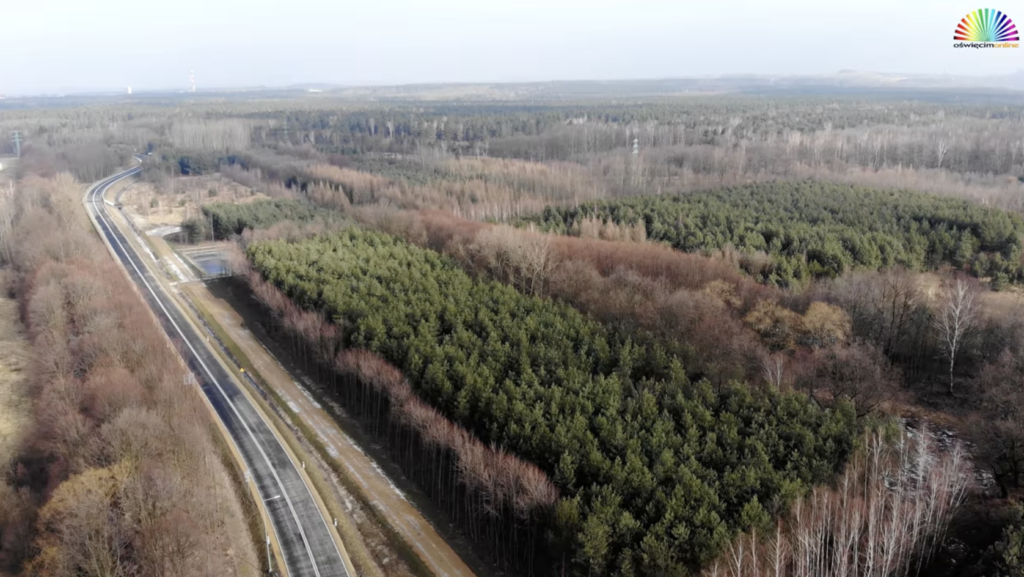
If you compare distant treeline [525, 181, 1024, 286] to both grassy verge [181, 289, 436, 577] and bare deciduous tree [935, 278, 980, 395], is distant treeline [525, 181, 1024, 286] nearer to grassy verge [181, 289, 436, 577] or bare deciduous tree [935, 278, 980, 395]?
bare deciduous tree [935, 278, 980, 395]

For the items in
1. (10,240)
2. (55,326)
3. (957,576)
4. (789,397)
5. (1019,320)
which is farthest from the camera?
(10,240)

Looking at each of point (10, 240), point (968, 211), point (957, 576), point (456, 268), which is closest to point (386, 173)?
point (10, 240)

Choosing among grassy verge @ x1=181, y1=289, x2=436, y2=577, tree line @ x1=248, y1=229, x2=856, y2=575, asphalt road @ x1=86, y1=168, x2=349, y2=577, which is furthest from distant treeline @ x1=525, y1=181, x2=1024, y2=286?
asphalt road @ x1=86, y1=168, x2=349, y2=577

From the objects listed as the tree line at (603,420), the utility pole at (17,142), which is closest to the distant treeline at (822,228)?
the tree line at (603,420)

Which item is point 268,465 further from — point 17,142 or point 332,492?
point 17,142

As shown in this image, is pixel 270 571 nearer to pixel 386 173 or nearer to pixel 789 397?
pixel 789 397
